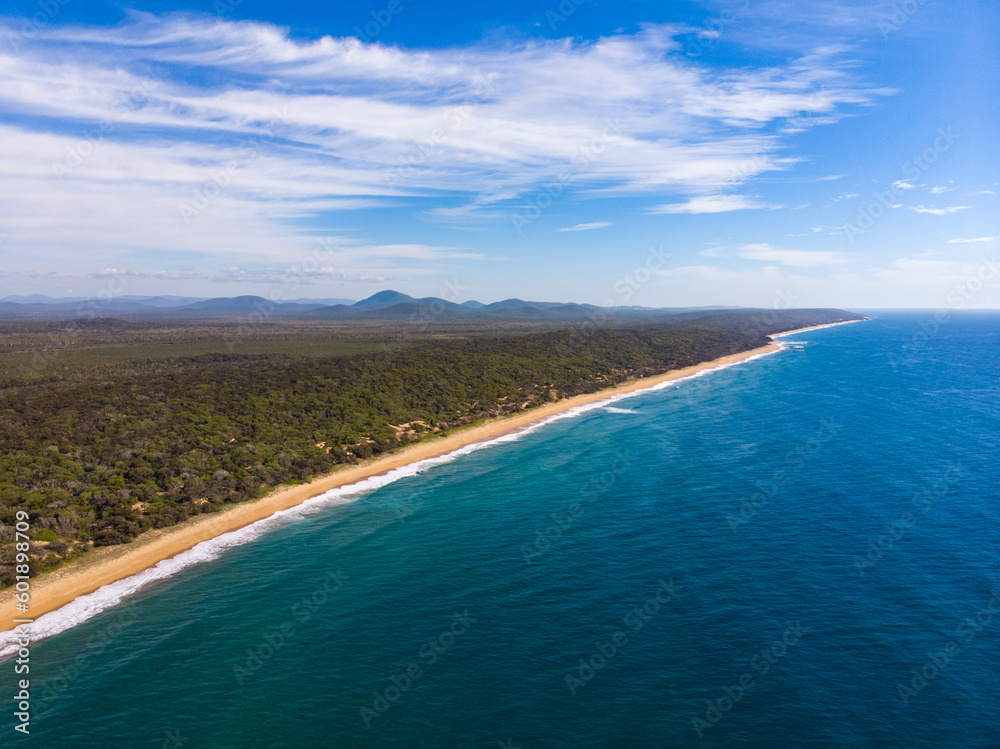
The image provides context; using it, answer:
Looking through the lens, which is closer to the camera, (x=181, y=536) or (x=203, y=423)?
(x=181, y=536)

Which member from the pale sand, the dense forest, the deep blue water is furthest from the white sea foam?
the dense forest

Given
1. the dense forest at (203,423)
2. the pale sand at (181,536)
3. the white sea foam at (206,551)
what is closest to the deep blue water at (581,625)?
the white sea foam at (206,551)

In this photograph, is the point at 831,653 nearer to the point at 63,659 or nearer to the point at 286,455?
the point at 63,659

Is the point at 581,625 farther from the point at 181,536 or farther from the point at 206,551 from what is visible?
the point at 181,536

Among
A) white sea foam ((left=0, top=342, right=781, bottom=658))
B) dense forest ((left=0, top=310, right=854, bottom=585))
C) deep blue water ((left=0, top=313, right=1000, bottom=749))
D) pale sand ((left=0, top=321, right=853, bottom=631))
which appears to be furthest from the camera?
dense forest ((left=0, top=310, right=854, bottom=585))

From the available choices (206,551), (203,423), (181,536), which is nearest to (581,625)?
(206,551)

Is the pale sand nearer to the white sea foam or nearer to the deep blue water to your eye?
the white sea foam
